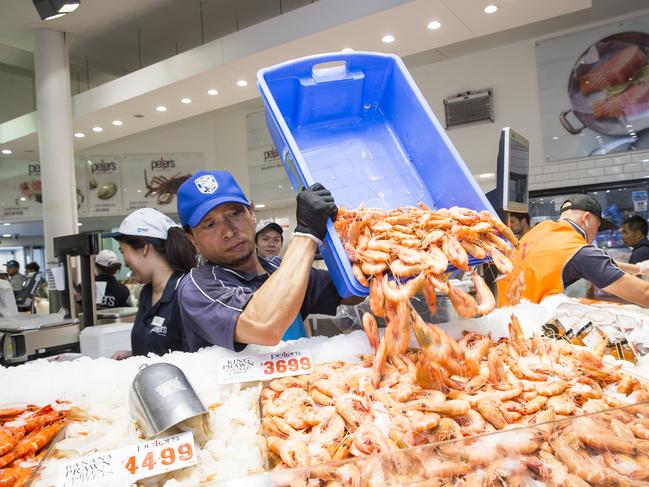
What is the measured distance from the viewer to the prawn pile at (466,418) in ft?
2.85

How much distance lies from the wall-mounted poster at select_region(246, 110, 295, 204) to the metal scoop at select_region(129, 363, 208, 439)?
709 centimetres

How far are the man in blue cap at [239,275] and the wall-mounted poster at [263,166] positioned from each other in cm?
625

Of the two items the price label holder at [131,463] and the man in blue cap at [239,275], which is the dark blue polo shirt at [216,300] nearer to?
the man in blue cap at [239,275]

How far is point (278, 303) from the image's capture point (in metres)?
1.44

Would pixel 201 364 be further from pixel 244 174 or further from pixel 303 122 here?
pixel 244 174

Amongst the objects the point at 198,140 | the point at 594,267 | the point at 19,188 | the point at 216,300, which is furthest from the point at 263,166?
the point at 216,300

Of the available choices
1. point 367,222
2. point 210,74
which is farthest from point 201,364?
point 210,74

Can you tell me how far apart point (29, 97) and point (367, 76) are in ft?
33.2

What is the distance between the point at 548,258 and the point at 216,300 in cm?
190

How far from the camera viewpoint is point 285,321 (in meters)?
1.43

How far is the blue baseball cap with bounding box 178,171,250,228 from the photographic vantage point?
1.76 metres

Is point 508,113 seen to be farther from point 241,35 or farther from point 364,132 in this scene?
point 364,132

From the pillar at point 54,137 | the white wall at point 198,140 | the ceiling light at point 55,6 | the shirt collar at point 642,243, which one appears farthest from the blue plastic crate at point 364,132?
the white wall at point 198,140

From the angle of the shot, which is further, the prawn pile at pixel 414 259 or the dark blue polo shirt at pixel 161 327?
the dark blue polo shirt at pixel 161 327
